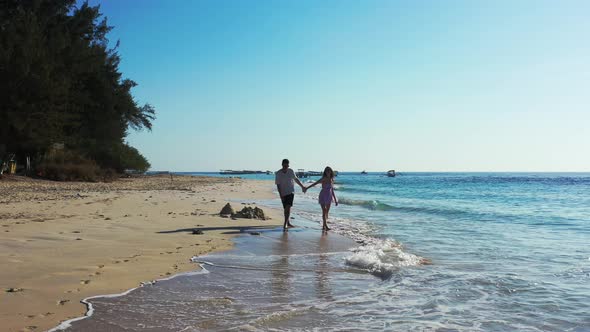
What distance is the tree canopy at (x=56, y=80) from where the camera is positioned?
2353 centimetres

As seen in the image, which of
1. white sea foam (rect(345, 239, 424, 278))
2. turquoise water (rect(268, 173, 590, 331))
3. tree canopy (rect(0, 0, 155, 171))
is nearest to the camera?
turquoise water (rect(268, 173, 590, 331))

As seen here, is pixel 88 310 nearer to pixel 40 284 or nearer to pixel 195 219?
pixel 40 284

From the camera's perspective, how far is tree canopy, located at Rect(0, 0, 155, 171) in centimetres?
2353

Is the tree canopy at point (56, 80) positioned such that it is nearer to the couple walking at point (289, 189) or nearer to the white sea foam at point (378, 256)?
the couple walking at point (289, 189)

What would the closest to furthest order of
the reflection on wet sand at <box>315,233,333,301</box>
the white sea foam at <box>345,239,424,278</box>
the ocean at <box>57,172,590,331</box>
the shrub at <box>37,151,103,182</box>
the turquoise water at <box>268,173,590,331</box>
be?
the ocean at <box>57,172,590,331</box> → the turquoise water at <box>268,173,590,331</box> → the reflection on wet sand at <box>315,233,333,301</box> → the white sea foam at <box>345,239,424,278</box> → the shrub at <box>37,151,103,182</box>

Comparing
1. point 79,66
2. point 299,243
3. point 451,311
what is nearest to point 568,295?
point 451,311

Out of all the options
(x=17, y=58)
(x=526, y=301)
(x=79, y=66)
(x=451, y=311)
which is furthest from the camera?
(x=79, y=66)

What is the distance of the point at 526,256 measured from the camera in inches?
332

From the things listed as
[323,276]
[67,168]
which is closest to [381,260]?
[323,276]

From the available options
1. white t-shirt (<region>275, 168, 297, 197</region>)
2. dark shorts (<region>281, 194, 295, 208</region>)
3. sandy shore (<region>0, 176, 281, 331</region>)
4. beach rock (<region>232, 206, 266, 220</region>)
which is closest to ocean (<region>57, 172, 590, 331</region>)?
sandy shore (<region>0, 176, 281, 331</region>)

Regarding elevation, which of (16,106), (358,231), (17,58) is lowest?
(358,231)

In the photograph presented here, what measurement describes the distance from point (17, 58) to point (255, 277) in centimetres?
2326

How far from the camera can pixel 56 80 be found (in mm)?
24875

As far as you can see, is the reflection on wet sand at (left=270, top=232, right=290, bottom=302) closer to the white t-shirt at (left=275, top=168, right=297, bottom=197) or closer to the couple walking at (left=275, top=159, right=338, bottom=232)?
the couple walking at (left=275, top=159, right=338, bottom=232)
